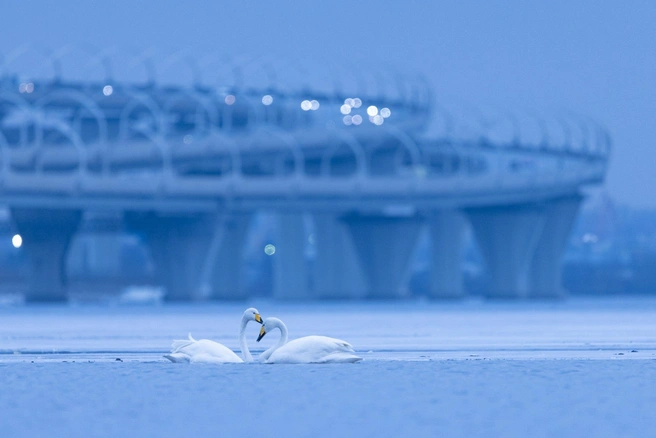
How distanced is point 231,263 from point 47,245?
2230 cm

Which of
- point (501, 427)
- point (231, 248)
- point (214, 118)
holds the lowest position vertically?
point (501, 427)

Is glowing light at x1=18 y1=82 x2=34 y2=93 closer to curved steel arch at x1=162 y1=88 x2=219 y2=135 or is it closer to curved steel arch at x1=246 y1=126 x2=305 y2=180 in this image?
curved steel arch at x1=162 y1=88 x2=219 y2=135

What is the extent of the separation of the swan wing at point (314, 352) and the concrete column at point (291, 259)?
337 ft

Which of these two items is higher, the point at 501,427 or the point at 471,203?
the point at 471,203

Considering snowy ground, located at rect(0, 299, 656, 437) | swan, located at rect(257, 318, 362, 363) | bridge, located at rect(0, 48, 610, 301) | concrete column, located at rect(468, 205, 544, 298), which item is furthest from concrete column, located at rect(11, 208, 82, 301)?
swan, located at rect(257, 318, 362, 363)

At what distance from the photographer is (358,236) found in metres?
120

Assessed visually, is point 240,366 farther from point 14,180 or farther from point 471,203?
point 471,203

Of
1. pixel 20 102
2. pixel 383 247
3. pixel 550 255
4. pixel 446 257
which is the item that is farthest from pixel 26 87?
pixel 550 255

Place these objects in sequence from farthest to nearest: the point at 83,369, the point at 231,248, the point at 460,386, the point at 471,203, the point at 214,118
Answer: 1. the point at 214,118
2. the point at 231,248
3. the point at 471,203
4. the point at 83,369
5. the point at 460,386

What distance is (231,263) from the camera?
13062 centimetres

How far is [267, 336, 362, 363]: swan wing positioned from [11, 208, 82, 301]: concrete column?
80988 millimetres

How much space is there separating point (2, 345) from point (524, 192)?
3078 inches

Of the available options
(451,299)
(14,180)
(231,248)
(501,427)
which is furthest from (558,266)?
(501,427)

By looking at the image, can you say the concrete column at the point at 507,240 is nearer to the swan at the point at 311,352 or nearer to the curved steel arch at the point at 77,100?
A: the curved steel arch at the point at 77,100
